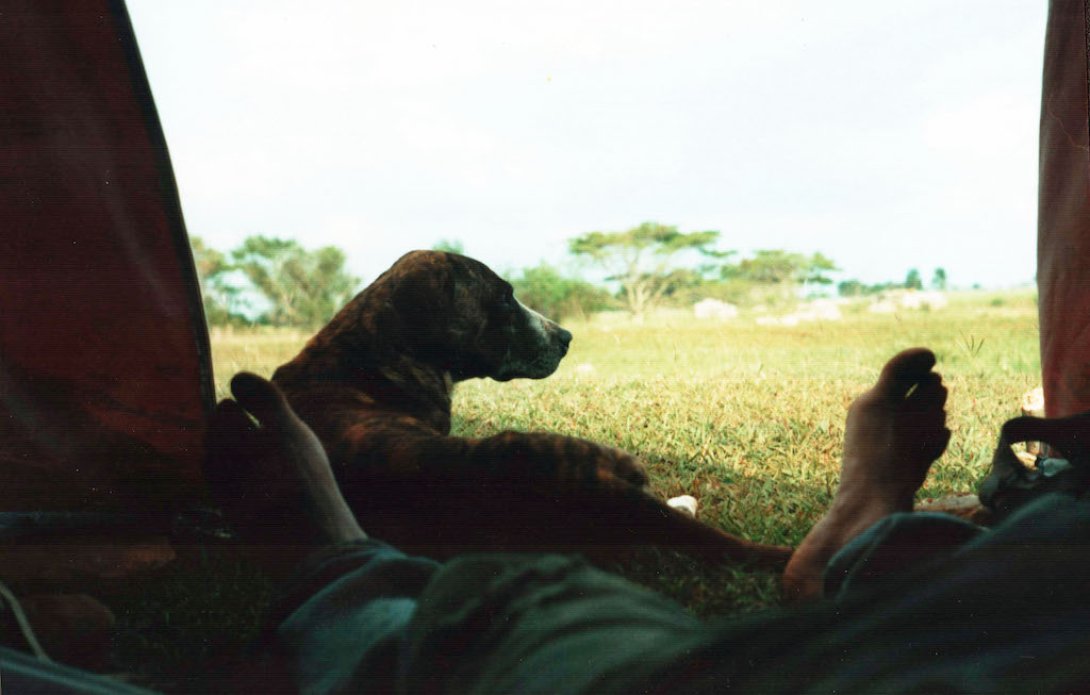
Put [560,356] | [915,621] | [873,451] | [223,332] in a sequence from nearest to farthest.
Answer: [915,621], [873,451], [560,356], [223,332]

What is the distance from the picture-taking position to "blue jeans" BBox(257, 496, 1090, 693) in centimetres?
126

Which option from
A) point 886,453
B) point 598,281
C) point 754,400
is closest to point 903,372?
point 886,453

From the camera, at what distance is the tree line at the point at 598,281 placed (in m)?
1.42

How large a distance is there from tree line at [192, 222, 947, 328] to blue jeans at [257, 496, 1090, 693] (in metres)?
0.44

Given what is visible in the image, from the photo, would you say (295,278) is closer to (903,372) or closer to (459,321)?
(459,321)

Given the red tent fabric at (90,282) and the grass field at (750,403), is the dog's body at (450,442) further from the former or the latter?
the red tent fabric at (90,282)

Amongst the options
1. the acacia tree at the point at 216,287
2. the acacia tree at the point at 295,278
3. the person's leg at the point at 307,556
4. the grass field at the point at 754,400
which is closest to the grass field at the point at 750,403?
the grass field at the point at 754,400

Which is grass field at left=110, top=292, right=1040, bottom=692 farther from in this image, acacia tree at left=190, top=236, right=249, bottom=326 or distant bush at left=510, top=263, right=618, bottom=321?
acacia tree at left=190, top=236, right=249, bottom=326

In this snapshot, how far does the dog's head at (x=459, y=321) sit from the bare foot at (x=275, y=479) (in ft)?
0.78

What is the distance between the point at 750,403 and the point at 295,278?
2.80 ft

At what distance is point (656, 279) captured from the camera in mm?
1459

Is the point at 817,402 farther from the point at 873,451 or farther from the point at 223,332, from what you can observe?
the point at 223,332

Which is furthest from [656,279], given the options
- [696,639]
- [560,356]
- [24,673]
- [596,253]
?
[24,673]

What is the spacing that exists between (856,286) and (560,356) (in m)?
0.52
